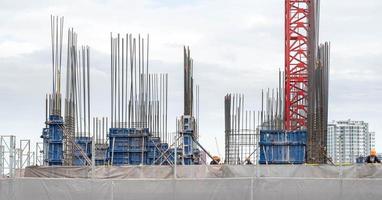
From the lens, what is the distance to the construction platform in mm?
20375

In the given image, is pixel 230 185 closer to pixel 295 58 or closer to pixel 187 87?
pixel 187 87

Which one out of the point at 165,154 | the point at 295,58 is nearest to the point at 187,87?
the point at 165,154

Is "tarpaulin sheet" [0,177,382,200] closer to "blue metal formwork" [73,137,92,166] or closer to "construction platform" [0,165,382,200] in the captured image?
"construction platform" [0,165,382,200]

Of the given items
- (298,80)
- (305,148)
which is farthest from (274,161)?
(298,80)

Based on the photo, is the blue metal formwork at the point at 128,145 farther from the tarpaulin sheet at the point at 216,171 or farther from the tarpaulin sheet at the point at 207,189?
the tarpaulin sheet at the point at 207,189

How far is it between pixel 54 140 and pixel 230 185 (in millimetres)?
11195

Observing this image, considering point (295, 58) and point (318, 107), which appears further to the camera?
point (295, 58)

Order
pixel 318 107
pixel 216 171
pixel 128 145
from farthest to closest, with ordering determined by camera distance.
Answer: pixel 128 145
pixel 318 107
pixel 216 171

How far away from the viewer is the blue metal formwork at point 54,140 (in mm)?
29141

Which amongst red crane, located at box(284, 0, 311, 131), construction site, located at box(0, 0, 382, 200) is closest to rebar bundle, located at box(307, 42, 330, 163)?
construction site, located at box(0, 0, 382, 200)

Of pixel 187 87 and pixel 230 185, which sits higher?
pixel 187 87

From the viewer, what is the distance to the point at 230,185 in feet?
67.4

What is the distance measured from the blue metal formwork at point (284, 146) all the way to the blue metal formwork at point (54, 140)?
791 centimetres

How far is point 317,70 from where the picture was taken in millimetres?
29891
